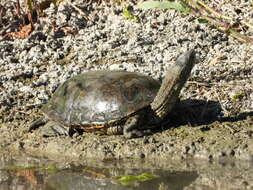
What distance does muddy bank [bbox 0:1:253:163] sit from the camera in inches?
213

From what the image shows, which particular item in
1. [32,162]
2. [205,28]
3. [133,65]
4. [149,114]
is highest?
[205,28]

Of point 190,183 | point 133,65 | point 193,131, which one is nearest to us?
point 190,183

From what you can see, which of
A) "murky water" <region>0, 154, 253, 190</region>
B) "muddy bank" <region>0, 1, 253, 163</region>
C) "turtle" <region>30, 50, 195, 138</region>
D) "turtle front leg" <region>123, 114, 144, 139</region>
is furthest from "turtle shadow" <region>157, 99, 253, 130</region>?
"murky water" <region>0, 154, 253, 190</region>

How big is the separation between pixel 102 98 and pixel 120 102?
21cm

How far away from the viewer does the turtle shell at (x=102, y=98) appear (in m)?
5.62

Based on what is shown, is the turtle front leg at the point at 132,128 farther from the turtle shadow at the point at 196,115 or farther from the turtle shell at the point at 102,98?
the turtle shadow at the point at 196,115

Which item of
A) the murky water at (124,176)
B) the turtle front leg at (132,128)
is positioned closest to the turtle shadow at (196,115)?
the turtle front leg at (132,128)

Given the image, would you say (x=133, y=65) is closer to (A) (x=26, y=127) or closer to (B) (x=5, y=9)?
(A) (x=26, y=127)

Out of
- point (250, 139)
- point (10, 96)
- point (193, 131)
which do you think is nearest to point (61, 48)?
point (10, 96)

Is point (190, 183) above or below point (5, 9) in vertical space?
below

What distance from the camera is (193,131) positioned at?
18.3 feet

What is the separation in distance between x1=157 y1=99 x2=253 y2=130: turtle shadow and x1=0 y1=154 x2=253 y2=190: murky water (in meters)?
0.97

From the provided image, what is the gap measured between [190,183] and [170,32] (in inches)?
150

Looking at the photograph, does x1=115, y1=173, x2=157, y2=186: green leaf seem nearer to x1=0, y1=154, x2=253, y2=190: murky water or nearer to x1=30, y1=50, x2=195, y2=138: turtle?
x1=0, y1=154, x2=253, y2=190: murky water
